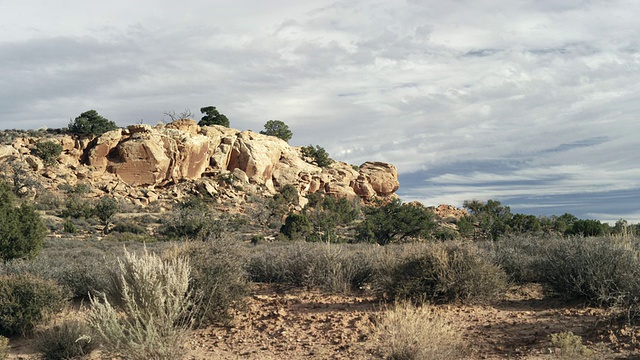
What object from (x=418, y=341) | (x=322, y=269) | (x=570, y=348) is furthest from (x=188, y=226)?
(x=570, y=348)

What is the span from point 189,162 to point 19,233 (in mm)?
45486

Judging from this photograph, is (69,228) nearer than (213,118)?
Yes

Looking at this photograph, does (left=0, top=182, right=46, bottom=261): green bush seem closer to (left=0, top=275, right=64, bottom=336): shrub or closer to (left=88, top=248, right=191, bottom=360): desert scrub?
(left=0, top=275, right=64, bottom=336): shrub

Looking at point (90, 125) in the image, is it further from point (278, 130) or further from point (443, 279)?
point (443, 279)

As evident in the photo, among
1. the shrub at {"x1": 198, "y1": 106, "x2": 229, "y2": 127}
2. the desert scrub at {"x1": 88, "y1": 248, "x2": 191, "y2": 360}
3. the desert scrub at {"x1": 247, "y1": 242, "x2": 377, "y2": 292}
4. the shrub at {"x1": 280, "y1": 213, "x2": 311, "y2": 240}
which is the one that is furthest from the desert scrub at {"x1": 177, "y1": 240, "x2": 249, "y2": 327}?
A: the shrub at {"x1": 198, "y1": 106, "x2": 229, "y2": 127}

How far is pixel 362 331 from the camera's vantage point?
8.44 meters

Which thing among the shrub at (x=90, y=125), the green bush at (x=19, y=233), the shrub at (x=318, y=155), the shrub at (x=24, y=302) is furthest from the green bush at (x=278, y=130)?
the shrub at (x=24, y=302)

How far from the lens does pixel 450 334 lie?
699cm

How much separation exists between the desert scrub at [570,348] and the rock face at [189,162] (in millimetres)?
55503

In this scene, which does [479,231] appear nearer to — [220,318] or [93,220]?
[93,220]

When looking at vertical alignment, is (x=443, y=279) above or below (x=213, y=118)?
below

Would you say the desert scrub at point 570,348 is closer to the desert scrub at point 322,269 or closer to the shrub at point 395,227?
the desert scrub at point 322,269

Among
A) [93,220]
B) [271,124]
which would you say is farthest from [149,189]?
[271,124]

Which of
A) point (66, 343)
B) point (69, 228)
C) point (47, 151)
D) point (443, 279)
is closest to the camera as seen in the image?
point (66, 343)
